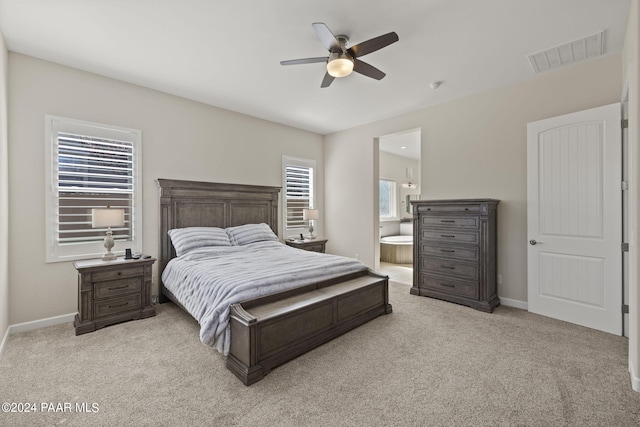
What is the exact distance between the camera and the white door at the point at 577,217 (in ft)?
9.43

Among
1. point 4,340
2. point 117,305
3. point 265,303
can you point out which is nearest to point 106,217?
point 117,305

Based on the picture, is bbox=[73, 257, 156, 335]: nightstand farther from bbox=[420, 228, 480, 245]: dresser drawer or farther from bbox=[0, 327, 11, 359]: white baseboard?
bbox=[420, 228, 480, 245]: dresser drawer

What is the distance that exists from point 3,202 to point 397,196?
766 centimetres

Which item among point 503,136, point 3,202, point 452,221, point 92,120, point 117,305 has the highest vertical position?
point 92,120

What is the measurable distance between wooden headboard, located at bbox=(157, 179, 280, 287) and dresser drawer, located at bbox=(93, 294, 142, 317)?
2.22ft

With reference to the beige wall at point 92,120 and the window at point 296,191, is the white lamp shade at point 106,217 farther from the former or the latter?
the window at point 296,191

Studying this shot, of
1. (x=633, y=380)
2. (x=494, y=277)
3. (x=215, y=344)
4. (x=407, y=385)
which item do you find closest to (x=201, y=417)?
(x=215, y=344)

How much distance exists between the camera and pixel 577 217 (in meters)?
3.09

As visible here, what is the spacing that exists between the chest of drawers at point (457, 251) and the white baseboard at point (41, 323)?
4260mm

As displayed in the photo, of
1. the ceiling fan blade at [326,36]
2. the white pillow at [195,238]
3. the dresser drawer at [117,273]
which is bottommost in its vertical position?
the dresser drawer at [117,273]

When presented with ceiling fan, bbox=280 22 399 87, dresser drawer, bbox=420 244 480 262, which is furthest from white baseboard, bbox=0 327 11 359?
dresser drawer, bbox=420 244 480 262

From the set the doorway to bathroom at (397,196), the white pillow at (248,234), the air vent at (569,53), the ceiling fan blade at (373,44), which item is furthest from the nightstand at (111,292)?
the air vent at (569,53)

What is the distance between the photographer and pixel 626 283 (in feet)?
9.27

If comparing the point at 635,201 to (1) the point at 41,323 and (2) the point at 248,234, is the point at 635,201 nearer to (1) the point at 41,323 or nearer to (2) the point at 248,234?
(2) the point at 248,234
